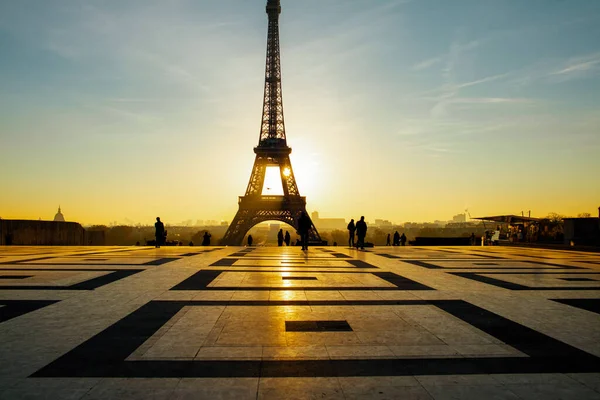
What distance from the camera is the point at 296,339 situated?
212 inches

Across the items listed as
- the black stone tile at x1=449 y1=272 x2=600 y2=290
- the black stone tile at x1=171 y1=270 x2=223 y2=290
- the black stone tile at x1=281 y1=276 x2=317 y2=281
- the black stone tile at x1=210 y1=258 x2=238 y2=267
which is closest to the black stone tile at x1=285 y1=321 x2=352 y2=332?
the black stone tile at x1=171 y1=270 x2=223 y2=290

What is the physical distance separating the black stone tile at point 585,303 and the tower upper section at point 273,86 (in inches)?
2072

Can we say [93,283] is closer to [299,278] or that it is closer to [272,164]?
[299,278]

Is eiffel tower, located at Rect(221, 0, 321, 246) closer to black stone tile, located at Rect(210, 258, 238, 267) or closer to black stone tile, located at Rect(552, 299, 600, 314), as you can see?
black stone tile, located at Rect(210, 258, 238, 267)

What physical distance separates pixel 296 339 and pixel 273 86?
2281 inches

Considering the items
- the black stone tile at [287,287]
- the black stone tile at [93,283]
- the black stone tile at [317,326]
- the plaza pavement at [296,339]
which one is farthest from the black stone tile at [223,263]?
the black stone tile at [317,326]

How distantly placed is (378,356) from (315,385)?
3.57 feet

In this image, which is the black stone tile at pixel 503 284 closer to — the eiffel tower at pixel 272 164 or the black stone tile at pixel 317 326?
the black stone tile at pixel 317 326

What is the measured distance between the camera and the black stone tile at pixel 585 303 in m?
7.41

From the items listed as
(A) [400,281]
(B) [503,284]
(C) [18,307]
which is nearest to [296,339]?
(C) [18,307]

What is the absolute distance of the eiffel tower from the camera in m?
56.7

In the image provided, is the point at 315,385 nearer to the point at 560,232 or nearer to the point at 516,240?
the point at 516,240

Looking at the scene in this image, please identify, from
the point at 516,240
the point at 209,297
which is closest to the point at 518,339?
the point at 209,297

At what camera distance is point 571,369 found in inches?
174
